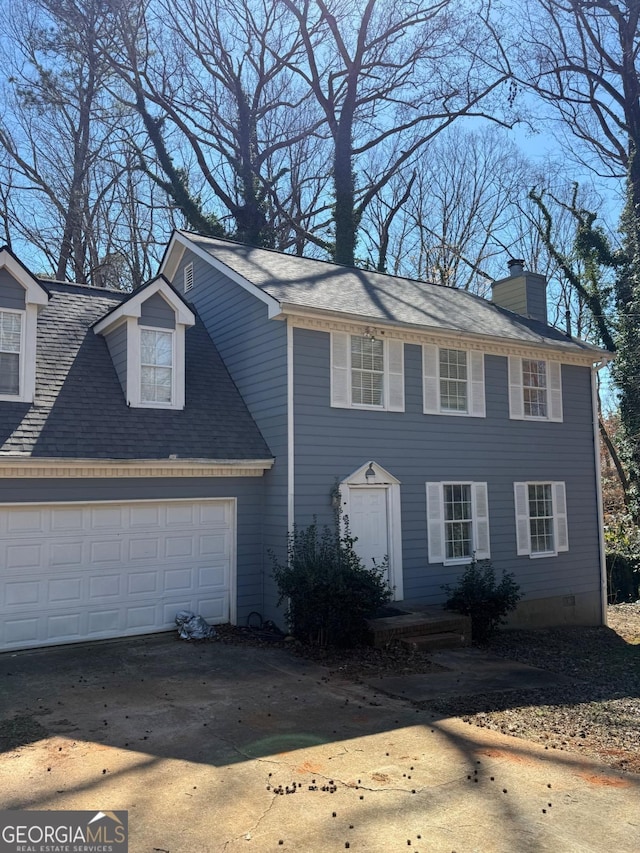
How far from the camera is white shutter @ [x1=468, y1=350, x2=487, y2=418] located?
13.4 metres

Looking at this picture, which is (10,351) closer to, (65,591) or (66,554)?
(66,554)

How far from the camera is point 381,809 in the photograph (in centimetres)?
480

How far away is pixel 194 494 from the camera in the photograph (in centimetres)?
1079

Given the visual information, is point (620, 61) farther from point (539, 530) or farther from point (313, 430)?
point (313, 430)

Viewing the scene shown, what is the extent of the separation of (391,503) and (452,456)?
177 cm

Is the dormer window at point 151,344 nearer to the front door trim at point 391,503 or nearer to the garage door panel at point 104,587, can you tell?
the garage door panel at point 104,587

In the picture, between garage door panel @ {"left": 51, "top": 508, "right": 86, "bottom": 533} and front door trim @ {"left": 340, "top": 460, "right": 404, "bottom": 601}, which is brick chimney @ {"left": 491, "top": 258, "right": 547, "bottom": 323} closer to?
front door trim @ {"left": 340, "top": 460, "right": 404, "bottom": 601}

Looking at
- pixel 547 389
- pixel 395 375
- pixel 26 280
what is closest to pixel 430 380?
pixel 395 375

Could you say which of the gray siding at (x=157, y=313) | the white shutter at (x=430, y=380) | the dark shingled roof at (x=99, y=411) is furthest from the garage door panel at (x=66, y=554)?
the white shutter at (x=430, y=380)

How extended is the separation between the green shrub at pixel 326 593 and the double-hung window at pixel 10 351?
482 cm

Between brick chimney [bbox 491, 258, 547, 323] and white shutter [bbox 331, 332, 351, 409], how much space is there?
6.86 meters

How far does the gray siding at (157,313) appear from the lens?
1119 centimetres

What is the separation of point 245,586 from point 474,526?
15.6 ft

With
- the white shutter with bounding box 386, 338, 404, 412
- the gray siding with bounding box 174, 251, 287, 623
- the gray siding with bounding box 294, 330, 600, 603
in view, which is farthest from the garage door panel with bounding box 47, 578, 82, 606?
the white shutter with bounding box 386, 338, 404, 412
